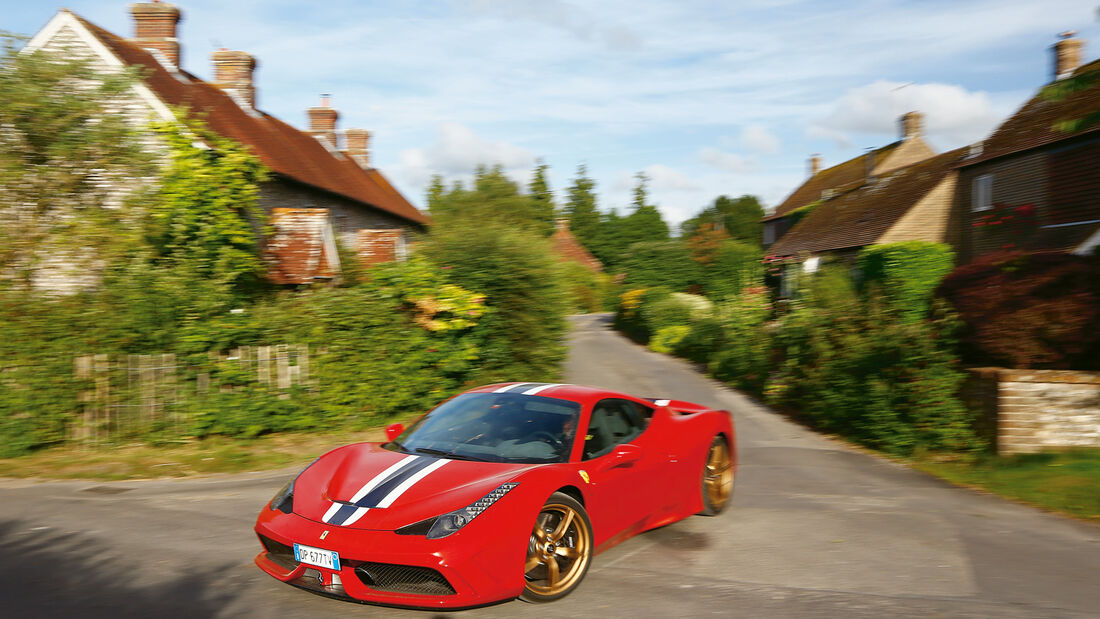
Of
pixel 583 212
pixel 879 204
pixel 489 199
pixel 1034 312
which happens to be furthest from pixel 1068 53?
pixel 583 212

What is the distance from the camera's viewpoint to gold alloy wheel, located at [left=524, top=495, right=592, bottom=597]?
475cm

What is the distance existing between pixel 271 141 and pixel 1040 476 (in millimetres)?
21018

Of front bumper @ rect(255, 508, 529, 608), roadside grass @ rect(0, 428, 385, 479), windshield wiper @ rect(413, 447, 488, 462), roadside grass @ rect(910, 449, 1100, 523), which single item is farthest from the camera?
roadside grass @ rect(0, 428, 385, 479)

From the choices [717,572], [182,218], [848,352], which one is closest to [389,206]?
[182,218]

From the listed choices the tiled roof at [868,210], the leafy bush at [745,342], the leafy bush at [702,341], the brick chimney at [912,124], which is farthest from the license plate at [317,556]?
the brick chimney at [912,124]

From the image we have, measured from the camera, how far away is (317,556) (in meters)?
4.39

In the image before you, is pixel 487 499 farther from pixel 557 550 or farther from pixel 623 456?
pixel 623 456

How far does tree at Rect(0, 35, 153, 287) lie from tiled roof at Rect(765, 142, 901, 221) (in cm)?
3372

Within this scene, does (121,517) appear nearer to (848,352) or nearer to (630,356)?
(848,352)

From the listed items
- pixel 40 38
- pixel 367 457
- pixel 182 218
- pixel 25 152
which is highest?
pixel 40 38

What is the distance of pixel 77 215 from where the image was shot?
12.8m

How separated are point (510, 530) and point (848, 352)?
8931 millimetres

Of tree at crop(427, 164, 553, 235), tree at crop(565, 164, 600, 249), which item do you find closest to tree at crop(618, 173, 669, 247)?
tree at crop(565, 164, 600, 249)

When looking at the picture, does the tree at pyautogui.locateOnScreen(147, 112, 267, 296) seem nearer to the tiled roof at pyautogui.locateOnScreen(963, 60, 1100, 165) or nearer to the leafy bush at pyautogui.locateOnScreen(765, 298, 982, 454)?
the leafy bush at pyautogui.locateOnScreen(765, 298, 982, 454)
